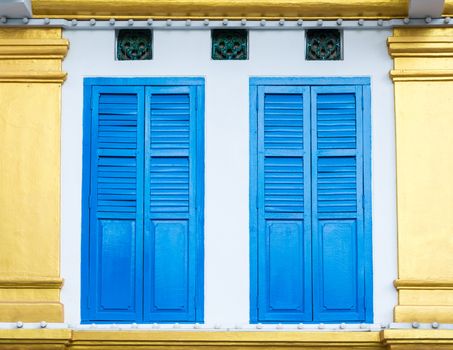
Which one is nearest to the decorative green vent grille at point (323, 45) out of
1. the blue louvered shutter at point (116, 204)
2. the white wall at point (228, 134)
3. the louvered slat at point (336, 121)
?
the white wall at point (228, 134)

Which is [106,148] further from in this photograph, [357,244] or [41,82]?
[357,244]

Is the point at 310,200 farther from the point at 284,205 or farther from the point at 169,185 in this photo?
the point at 169,185

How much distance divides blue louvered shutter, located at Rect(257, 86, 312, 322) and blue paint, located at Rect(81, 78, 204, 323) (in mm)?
465

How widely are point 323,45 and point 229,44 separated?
28.1 inches

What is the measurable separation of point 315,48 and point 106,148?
1.75 meters

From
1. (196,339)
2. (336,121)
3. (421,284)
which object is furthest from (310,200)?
(196,339)

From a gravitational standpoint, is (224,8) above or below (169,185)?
above

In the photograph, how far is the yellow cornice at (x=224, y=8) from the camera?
32.4 ft

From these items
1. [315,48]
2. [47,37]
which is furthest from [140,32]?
[315,48]

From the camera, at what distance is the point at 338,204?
982cm

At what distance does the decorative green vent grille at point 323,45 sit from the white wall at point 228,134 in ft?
0.18

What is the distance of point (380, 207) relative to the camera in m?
9.83

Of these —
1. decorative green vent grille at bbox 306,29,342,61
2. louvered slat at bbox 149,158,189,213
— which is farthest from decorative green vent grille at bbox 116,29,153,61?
decorative green vent grille at bbox 306,29,342,61

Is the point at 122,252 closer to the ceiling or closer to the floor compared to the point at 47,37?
closer to the floor
